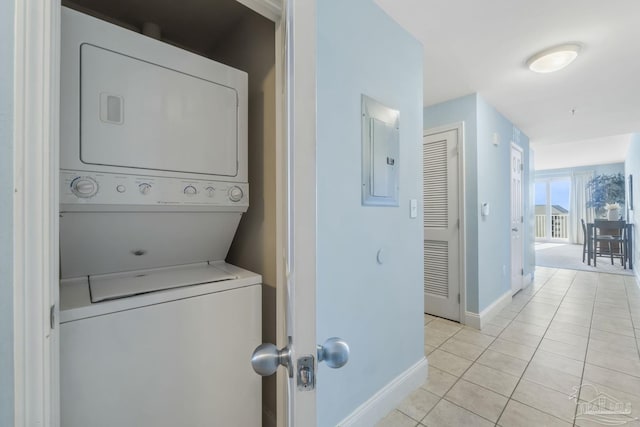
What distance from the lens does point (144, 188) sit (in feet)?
3.49

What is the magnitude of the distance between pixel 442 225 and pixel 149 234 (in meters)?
2.76

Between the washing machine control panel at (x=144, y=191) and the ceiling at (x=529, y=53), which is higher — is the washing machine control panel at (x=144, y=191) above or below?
below

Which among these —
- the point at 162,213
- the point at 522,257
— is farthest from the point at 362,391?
the point at 522,257

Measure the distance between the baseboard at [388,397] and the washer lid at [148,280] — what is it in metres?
1.00

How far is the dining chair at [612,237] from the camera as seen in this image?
5.49 m

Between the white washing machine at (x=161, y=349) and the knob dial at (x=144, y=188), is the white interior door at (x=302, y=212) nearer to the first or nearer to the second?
the white washing machine at (x=161, y=349)

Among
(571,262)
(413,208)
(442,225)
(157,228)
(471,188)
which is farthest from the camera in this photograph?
(571,262)

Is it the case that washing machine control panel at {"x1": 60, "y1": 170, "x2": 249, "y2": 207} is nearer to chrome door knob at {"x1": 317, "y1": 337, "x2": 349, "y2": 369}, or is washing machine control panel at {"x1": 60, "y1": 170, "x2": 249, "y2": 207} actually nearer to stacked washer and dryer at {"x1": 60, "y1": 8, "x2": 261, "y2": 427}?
stacked washer and dryer at {"x1": 60, "y1": 8, "x2": 261, "y2": 427}

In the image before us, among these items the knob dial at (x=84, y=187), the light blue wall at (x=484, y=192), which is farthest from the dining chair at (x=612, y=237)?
the knob dial at (x=84, y=187)

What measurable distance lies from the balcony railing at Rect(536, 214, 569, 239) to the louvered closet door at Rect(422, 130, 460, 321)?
917cm

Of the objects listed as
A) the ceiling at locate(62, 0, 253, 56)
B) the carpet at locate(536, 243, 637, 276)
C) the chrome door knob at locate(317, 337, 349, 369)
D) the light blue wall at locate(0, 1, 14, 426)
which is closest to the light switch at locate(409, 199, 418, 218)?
the chrome door knob at locate(317, 337, 349, 369)

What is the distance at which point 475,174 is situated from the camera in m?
2.72

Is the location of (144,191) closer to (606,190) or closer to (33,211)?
(33,211)

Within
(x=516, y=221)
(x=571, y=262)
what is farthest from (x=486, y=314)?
(x=571, y=262)
